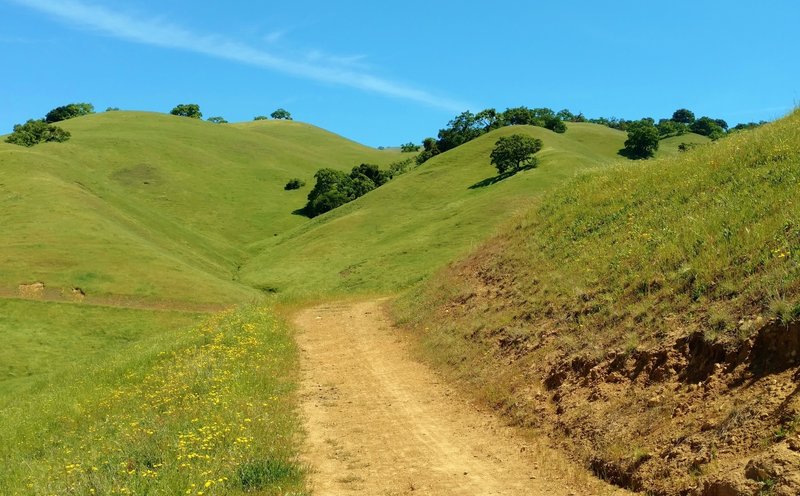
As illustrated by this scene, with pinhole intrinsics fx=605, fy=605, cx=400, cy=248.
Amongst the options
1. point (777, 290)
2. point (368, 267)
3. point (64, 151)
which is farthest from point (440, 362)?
point (64, 151)

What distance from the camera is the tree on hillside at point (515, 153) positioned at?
82.0 metres

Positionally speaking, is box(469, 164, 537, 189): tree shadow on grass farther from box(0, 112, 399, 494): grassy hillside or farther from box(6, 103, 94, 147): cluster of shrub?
box(6, 103, 94, 147): cluster of shrub

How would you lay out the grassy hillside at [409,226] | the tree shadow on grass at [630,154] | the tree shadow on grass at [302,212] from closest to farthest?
the grassy hillside at [409,226]
the tree shadow on grass at [302,212]
the tree shadow on grass at [630,154]

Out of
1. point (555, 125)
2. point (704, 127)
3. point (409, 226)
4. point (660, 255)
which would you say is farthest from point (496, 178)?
point (704, 127)

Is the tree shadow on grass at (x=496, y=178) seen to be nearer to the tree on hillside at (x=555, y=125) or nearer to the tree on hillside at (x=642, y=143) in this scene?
the tree on hillside at (x=642, y=143)

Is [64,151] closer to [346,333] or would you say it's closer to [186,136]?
[186,136]

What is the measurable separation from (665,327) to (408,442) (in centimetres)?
559

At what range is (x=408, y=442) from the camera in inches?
473

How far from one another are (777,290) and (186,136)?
16028 cm

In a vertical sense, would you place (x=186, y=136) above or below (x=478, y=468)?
above

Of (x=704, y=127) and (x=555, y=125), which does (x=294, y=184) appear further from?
(x=704, y=127)

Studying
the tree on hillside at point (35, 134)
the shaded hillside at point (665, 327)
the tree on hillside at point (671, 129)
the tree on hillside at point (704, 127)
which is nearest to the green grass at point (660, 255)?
the shaded hillside at point (665, 327)

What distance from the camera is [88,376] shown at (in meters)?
24.0

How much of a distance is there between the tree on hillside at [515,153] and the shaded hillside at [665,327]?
2347 inches
